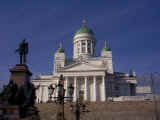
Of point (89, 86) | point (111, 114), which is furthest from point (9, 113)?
point (89, 86)

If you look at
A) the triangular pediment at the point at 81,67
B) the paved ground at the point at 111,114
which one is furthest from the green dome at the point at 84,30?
the paved ground at the point at 111,114

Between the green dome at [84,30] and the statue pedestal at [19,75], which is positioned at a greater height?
the green dome at [84,30]

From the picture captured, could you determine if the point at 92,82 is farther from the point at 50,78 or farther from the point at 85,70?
the point at 50,78

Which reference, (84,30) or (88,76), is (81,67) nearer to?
(88,76)

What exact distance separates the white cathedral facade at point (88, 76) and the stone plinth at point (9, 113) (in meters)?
38.7

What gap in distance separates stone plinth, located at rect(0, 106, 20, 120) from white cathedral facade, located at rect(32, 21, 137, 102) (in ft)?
127

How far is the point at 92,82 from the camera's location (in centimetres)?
5306

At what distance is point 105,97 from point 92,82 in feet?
18.1

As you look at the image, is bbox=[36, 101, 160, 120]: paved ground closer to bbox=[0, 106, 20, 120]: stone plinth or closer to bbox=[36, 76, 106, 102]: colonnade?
bbox=[0, 106, 20, 120]: stone plinth

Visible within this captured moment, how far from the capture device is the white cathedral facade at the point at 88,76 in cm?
5075

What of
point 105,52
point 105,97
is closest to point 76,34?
point 105,52

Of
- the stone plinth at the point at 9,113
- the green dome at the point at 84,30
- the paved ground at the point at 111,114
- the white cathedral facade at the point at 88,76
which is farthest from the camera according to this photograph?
the green dome at the point at 84,30

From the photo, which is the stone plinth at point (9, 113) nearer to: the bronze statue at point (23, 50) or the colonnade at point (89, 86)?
the bronze statue at point (23, 50)

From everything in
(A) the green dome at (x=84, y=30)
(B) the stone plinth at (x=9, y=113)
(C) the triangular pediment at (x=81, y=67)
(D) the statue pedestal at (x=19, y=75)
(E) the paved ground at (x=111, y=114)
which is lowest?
(E) the paved ground at (x=111, y=114)
